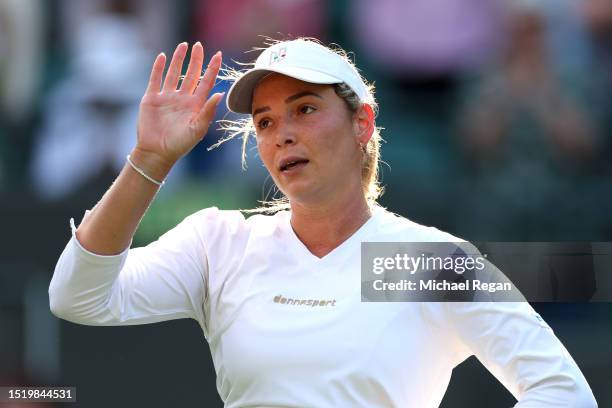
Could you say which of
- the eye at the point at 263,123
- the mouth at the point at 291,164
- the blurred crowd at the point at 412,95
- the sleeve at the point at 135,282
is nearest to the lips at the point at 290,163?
the mouth at the point at 291,164

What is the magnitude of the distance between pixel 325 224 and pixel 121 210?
0.46 meters

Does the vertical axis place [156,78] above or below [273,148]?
above

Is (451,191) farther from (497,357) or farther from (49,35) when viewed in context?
(497,357)

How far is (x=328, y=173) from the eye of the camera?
2180 millimetres

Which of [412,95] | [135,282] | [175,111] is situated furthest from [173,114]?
[412,95]

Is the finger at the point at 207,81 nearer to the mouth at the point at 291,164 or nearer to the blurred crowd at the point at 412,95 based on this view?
the mouth at the point at 291,164

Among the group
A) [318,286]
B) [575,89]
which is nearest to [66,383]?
[318,286]

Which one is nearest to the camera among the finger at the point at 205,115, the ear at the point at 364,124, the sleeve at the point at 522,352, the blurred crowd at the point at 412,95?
the sleeve at the point at 522,352

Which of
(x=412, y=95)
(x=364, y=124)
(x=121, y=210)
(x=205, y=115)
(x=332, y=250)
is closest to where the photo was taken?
(x=121, y=210)

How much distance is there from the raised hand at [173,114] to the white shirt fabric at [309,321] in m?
0.21

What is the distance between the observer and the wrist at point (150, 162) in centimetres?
201

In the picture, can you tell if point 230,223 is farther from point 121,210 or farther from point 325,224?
point 121,210

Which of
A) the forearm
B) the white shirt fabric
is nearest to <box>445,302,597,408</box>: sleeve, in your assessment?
the white shirt fabric

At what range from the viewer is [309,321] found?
6.75 feet
